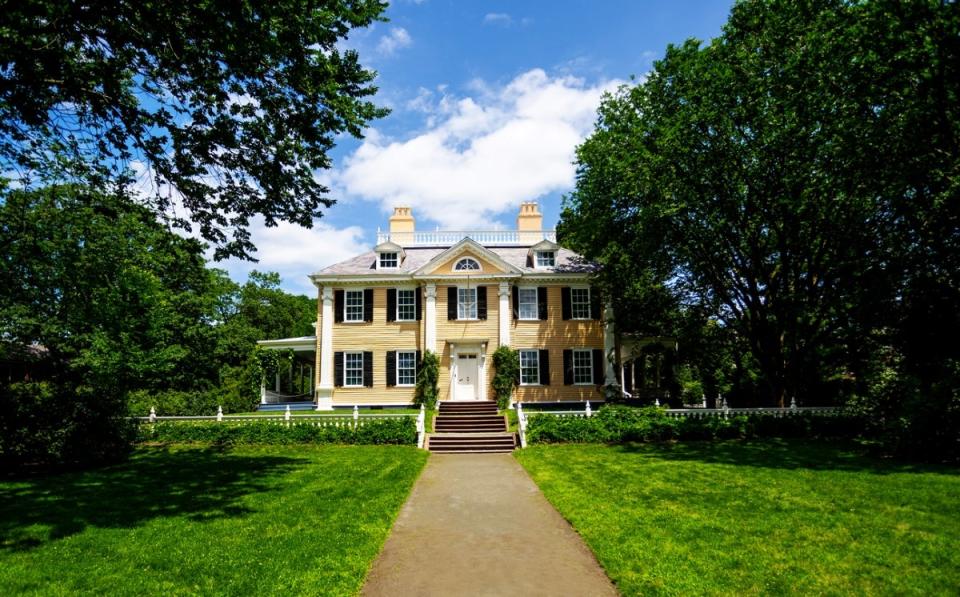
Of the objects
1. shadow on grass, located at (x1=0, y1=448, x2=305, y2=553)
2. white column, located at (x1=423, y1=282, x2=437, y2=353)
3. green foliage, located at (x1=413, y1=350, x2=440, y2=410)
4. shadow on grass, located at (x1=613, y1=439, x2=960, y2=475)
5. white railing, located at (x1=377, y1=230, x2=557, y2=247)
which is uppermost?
white railing, located at (x1=377, y1=230, x2=557, y2=247)

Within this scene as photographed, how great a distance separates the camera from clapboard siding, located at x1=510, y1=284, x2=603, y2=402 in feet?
75.0

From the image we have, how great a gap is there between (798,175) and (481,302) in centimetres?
1304

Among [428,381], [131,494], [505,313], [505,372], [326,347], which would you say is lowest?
[131,494]

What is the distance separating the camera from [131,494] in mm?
9383

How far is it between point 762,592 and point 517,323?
18400 mm

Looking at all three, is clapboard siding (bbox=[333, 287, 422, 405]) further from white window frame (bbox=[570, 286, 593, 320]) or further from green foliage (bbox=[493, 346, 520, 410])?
white window frame (bbox=[570, 286, 593, 320])

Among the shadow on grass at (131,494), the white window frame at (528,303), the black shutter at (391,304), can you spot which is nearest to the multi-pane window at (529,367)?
the white window frame at (528,303)

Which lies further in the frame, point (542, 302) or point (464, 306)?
point (542, 302)

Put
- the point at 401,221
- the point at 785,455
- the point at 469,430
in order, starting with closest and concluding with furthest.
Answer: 1. the point at 785,455
2. the point at 469,430
3. the point at 401,221

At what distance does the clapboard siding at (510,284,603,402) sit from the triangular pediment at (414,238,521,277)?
2604mm

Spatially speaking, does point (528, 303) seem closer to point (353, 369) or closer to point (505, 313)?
point (505, 313)

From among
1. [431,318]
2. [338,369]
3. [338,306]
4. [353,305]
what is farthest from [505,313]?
[338,369]

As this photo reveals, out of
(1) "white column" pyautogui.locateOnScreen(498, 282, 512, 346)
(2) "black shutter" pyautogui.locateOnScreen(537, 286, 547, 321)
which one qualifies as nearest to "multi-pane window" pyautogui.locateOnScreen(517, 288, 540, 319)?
(2) "black shutter" pyautogui.locateOnScreen(537, 286, 547, 321)

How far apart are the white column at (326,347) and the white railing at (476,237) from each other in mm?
4364
